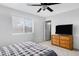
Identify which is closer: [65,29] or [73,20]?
[73,20]

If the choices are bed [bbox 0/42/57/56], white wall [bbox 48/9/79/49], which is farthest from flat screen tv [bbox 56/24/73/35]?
bed [bbox 0/42/57/56]

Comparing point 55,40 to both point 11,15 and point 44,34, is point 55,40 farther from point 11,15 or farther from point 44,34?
point 11,15

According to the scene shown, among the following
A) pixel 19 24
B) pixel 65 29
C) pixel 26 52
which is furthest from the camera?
pixel 65 29

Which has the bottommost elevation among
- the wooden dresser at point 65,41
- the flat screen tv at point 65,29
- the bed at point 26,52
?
the wooden dresser at point 65,41

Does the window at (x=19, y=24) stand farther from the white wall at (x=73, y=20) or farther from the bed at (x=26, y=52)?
the white wall at (x=73, y=20)

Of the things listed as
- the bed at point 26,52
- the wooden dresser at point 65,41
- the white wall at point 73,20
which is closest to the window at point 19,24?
the bed at point 26,52

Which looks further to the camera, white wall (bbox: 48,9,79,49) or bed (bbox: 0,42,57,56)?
white wall (bbox: 48,9,79,49)

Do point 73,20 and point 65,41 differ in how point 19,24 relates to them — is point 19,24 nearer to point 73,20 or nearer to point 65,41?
point 65,41

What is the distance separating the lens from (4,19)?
2.61 meters

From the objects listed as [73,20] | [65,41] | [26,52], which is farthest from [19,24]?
[73,20]

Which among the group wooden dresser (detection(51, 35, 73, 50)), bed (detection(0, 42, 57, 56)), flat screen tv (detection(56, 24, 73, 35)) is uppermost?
flat screen tv (detection(56, 24, 73, 35))

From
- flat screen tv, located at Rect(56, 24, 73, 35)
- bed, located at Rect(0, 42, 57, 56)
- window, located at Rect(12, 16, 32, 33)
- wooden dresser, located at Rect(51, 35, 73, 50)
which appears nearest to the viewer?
bed, located at Rect(0, 42, 57, 56)

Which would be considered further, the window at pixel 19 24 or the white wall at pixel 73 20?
the white wall at pixel 73 20

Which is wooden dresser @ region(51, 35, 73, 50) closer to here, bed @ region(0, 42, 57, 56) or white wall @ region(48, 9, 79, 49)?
white wall @ region(48, 9, 79, 49)
